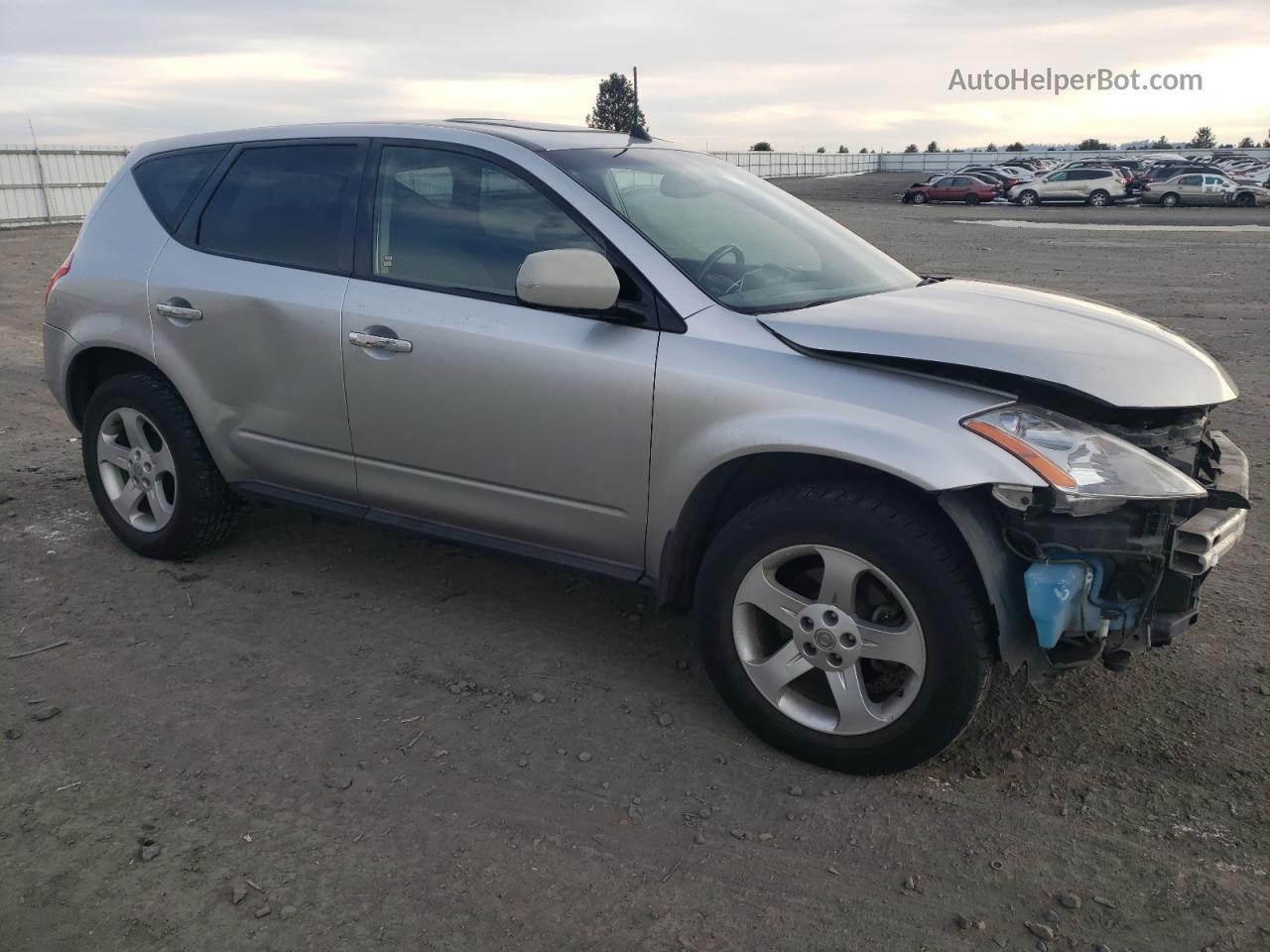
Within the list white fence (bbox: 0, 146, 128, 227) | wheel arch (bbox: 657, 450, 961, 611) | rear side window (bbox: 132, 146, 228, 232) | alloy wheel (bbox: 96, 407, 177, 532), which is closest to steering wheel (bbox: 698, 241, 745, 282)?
wheel arch (bbox: 657, 450, 961, 611)

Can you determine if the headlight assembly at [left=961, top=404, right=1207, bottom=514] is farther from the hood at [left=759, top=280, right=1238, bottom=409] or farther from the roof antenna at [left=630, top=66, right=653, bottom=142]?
the roof antenna at [left=630, top=66, right=653, bottom=142]

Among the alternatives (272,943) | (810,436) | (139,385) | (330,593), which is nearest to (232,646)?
(330,593)

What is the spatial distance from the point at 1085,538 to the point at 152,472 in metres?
3.85

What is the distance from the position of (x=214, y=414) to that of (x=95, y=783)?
1746 millimetres

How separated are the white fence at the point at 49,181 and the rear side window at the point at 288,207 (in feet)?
85.5

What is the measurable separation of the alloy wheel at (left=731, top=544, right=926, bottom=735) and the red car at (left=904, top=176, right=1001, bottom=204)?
41798 mm

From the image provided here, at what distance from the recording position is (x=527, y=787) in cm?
307

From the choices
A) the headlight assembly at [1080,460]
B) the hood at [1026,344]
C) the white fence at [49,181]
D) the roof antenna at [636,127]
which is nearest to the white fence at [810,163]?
the white fence at [49,181]

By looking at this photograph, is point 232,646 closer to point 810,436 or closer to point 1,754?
point 1,754

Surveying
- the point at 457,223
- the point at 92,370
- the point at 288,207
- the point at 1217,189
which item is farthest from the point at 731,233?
the point at 1217,189

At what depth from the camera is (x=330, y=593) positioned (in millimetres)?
4453

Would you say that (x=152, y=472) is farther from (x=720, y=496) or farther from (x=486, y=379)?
(x=720, y=496)

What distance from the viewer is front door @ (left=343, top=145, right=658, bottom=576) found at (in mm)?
3387

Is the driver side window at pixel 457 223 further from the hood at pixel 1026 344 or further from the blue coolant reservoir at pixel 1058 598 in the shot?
the blue coolant reservoir at pixel 1058 598
